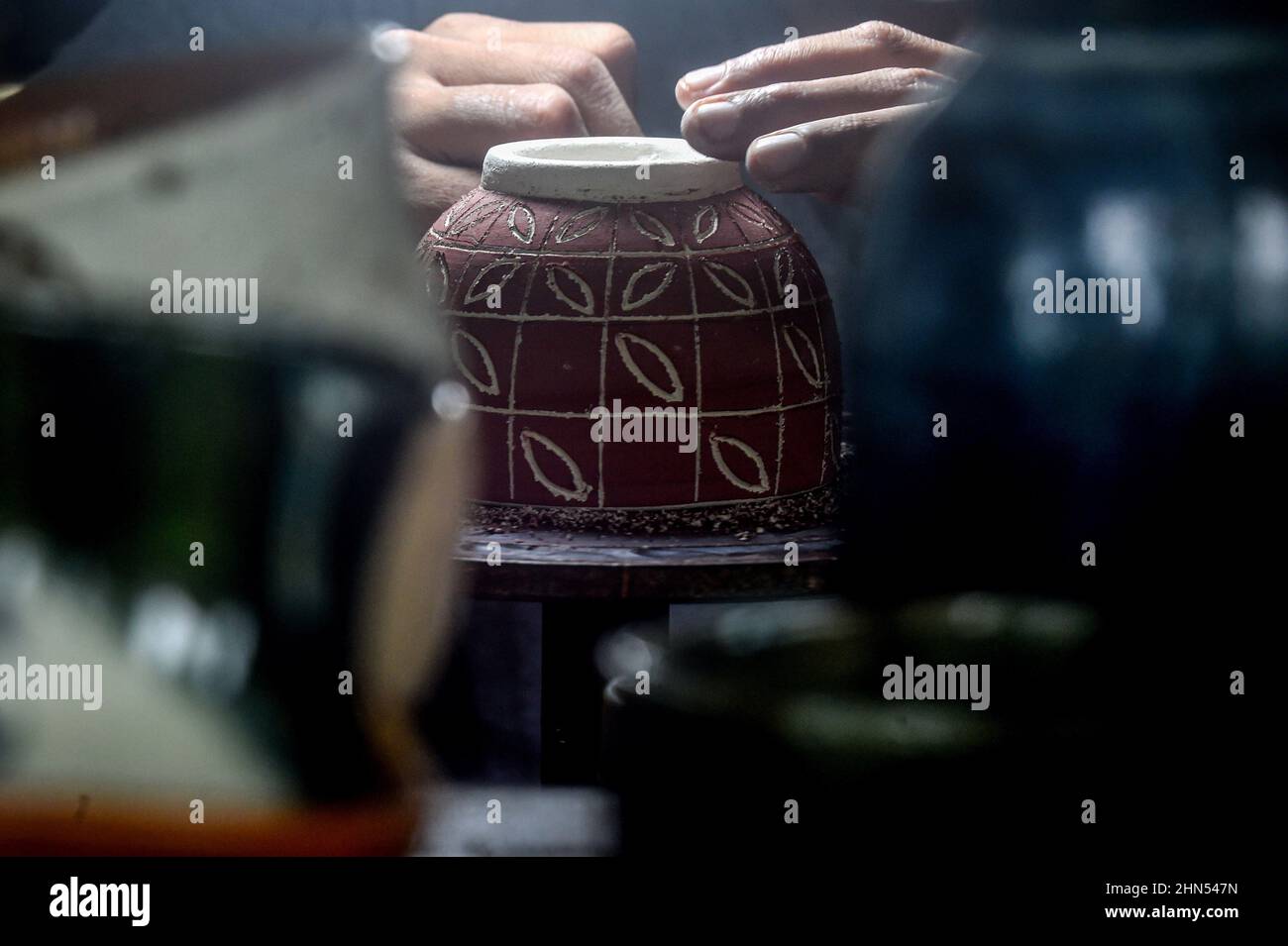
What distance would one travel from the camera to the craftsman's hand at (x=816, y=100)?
2.59 feet

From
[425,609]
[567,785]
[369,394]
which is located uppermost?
[369,394]

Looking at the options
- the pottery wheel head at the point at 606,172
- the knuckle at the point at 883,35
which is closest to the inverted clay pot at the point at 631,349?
the pottery wheel head at the point at 606,172

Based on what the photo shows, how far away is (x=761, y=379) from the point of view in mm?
802

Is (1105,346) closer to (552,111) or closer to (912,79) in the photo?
(912,79)

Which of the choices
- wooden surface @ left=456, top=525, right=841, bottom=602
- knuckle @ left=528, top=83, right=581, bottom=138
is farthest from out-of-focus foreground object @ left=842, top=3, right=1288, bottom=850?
knuckle @ left=528, top=83, right=581, bottom=138

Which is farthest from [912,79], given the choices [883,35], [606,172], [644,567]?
[644,567]

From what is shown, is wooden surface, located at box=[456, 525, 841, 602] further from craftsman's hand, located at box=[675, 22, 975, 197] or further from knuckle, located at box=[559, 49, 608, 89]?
Result: knuckle, located at box=[559, 49, 608, 89]

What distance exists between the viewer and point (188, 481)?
0.80 meters

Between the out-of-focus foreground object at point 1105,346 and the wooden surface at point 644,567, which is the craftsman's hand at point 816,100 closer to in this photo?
the out-of-focus foreground object at point 1105,346

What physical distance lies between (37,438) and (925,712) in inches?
17.9

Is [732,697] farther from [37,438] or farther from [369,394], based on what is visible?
[37,438]

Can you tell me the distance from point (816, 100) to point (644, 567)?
0.25 m

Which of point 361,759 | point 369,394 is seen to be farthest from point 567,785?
point 369,394

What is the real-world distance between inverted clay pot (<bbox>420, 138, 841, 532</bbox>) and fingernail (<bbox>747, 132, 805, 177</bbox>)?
38 millimetres
